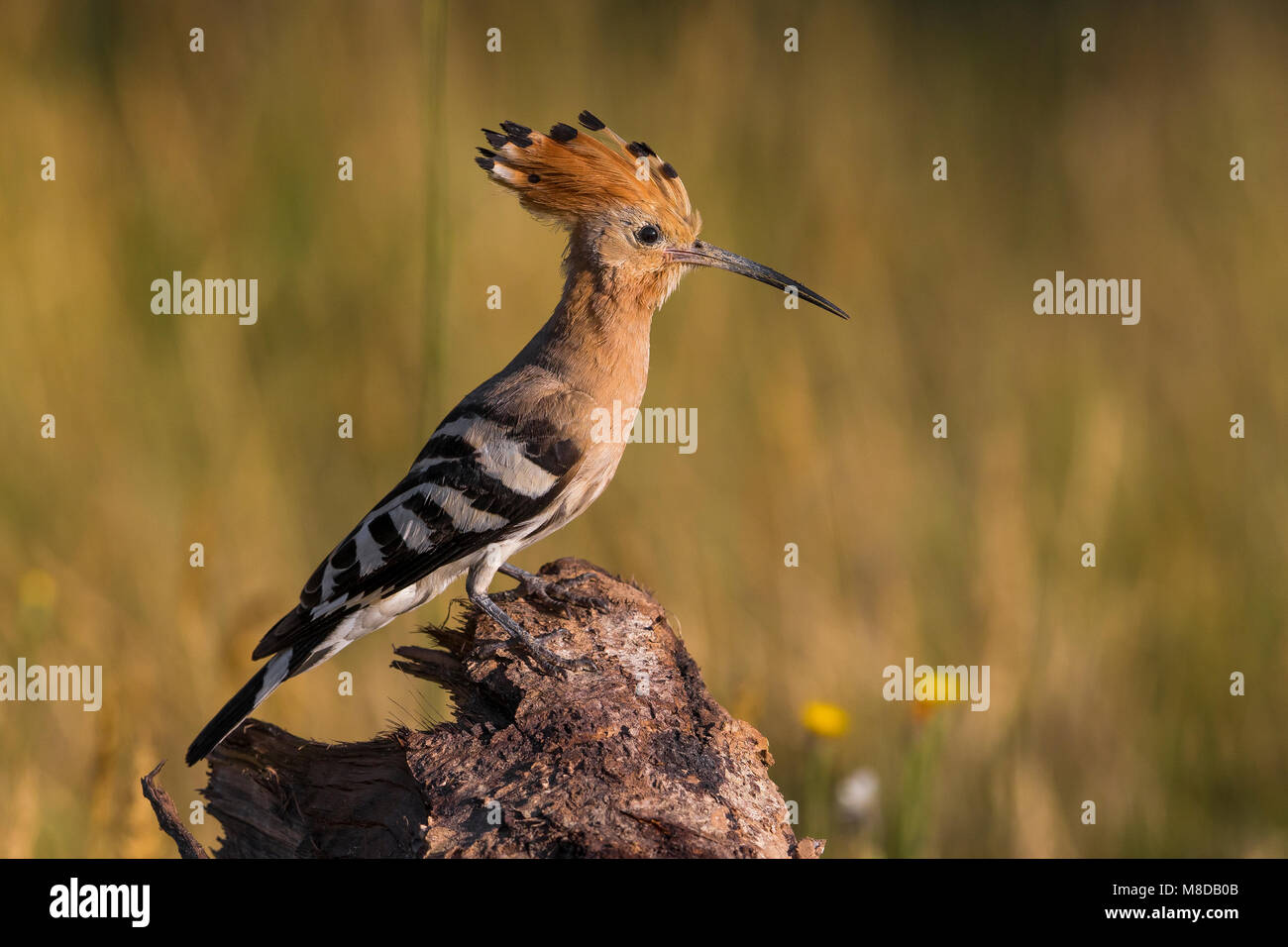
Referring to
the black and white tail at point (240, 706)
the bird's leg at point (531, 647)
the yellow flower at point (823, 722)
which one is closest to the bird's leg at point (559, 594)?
the bird's leg at point (531, 647)

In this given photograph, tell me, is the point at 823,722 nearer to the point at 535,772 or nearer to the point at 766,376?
the point at 535,772

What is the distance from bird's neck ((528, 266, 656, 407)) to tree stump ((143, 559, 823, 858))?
0.77 metres

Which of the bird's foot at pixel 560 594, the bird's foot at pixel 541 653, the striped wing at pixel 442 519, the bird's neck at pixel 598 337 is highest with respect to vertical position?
the bird's neck at pixel 598 337

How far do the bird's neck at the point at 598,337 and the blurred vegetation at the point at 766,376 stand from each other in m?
0.40

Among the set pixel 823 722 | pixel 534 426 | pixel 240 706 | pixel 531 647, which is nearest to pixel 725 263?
pixel 534 426

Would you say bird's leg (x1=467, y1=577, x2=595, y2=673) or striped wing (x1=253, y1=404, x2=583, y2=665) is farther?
striped wing (x1=253, y1=404, x2=583, y2=665)

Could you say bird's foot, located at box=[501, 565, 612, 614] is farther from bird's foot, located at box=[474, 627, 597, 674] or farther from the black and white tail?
the black and white tail

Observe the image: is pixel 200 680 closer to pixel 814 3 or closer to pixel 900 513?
pixel 900 513

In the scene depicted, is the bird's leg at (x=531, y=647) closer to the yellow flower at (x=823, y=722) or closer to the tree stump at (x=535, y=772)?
the tree stump at (x=535, y=772)

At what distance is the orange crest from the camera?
3625 millimetres

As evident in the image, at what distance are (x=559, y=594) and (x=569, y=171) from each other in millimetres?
1231

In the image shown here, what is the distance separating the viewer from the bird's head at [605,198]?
11.9ft

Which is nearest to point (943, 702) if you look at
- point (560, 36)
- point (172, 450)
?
point (172, 450)

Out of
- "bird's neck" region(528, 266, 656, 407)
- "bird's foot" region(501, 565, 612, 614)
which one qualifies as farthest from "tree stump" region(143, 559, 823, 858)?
"bird's neck" region(528, 266, 656, 407)
